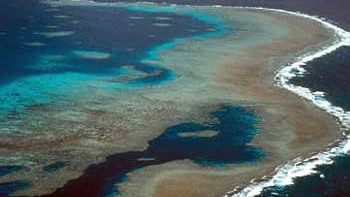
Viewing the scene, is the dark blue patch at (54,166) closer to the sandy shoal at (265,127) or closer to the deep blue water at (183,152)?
the deep blue water at (183,152)

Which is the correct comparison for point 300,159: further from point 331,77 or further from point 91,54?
point 91,54

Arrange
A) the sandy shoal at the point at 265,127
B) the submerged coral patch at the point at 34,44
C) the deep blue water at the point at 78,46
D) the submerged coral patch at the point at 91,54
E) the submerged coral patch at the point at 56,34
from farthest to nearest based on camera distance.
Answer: the submerged coral patch at the point at 56,34 < the submerged coral patch at the point at 34,44 < the submerged coral patch at the point at 91,54 < the deep blue water at the point at 78,46 < the sandy shoal at the point at 265,127

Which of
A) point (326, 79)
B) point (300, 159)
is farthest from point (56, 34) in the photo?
point (300, 159)

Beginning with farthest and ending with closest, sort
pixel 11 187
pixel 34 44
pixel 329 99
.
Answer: pixel 34 44 < pixel 329 99 < pixel 11 187

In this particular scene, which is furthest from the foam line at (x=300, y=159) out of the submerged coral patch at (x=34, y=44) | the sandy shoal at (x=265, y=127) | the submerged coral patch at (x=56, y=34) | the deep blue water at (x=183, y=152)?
A: the submerged coral patch at (x=56, y=34)

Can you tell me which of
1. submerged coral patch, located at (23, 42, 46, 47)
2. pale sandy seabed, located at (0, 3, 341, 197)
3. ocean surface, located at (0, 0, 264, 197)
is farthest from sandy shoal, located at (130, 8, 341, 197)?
submerged coral patch, located at (23, 42, 46, 47)

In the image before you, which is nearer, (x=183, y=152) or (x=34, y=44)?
(x=183, y=152)
